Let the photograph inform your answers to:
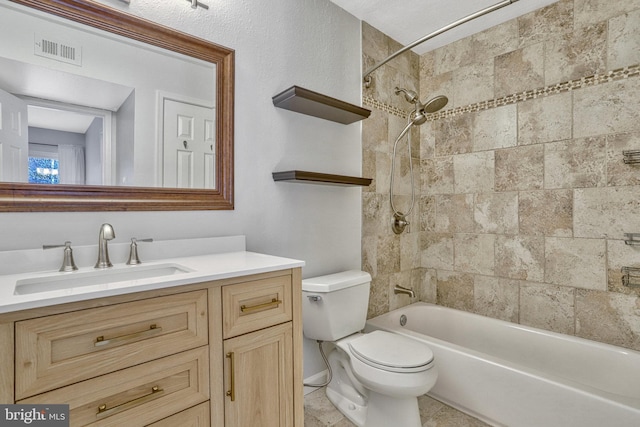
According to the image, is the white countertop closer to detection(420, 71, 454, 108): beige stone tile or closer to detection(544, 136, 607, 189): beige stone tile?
detection(544, 136, 607, 189): beige stone tile

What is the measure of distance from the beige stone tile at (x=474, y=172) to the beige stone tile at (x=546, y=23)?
0.79 m

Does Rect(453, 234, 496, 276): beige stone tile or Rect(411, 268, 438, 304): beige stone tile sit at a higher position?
Rect(453, 234, 496, 276): beige stone tile

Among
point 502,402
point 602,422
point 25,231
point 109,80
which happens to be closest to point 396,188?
point 502,402

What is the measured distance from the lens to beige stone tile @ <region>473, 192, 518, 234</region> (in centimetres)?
227

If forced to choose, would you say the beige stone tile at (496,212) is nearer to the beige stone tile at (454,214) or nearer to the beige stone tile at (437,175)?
the beige stone tile at (454,214)

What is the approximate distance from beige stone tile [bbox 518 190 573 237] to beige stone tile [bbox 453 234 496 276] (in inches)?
10.2

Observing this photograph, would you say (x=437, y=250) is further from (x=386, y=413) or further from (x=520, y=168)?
(x=386, y=413)

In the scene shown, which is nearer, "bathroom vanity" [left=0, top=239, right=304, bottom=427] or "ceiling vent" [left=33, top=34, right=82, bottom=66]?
"bathroom vanity" [left=0, top=239, right=304, bottom=427]

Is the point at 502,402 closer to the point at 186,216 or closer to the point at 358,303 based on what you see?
the point at 358,303

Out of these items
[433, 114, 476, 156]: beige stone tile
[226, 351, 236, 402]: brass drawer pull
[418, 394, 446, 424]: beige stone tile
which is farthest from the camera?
[433, 114, 476, 156]: beige stone tile

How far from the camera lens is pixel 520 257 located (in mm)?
2242

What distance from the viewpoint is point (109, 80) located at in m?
1.31

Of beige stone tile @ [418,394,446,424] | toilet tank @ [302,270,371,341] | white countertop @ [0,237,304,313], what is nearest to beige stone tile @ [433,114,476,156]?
toilet tank @ [302,270,371,341]

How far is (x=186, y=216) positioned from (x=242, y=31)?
1.00m
